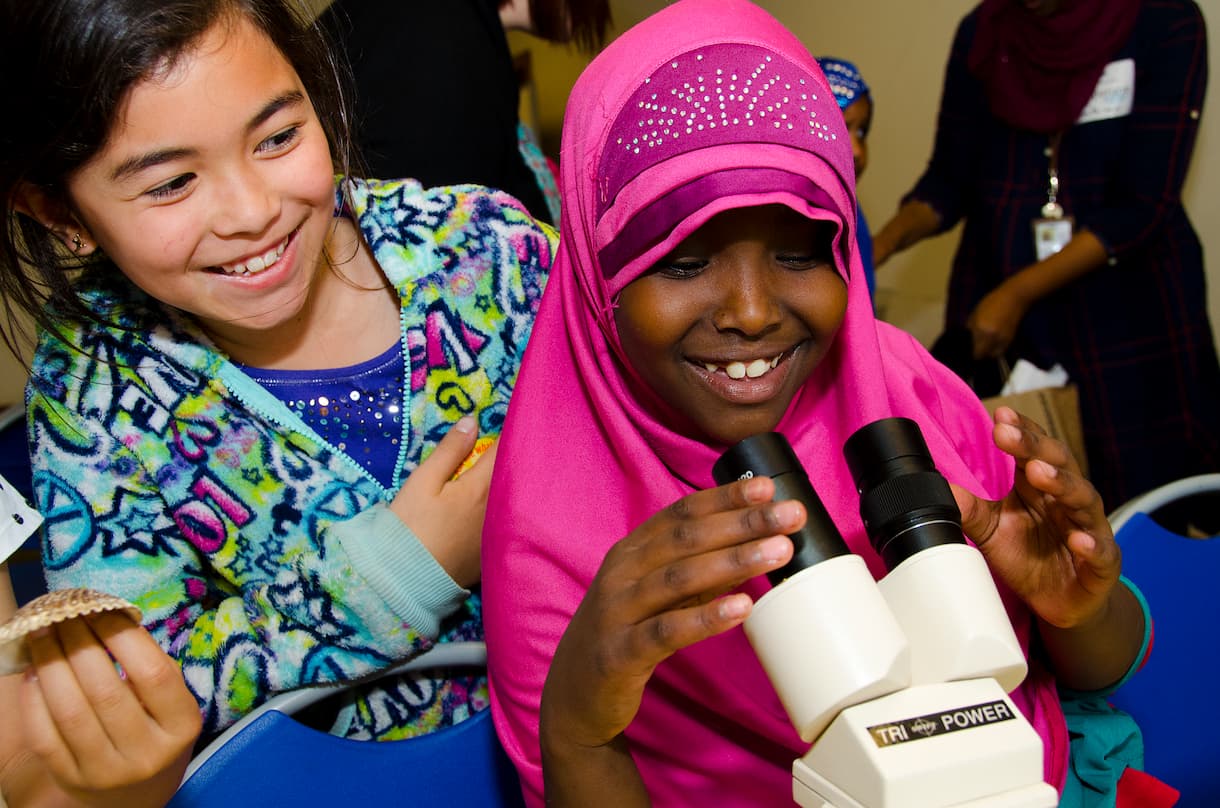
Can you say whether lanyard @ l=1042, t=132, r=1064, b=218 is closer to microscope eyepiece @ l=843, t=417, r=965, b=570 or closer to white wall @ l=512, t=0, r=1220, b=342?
white wall @ l=512, t=0, r=1220, b=342

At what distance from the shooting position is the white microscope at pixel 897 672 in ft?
1.95

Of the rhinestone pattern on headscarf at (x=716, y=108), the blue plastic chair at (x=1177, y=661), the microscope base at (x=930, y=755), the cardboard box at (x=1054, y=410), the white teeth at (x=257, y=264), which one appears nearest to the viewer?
the microscope base at (x=930, y=755)

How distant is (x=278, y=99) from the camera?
3.09 feet

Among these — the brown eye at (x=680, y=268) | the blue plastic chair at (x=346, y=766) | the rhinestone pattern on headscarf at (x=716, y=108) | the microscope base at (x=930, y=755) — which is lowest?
the blue plastic chair at (x=346, y=766)

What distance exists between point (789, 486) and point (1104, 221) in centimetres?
181

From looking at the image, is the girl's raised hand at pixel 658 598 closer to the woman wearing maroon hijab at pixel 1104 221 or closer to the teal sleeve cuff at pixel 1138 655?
the teal sleeve cuff at pixel 1138 655

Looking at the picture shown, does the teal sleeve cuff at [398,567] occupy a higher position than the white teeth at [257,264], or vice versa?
the white teeth at [257,264]

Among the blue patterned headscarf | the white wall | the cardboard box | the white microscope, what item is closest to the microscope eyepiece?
the white microscope

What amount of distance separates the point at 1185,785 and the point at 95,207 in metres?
1.42

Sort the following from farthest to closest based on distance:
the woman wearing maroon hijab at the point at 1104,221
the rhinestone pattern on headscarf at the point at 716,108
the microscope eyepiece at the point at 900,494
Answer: the woman wearing maroon hijab at the point at 1104,221 → the rhinestone pattern on headscarf at the point at 716,108 → the microscope eyepiece at the point at 900,494

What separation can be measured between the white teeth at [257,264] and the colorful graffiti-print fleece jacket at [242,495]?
140 millimetres

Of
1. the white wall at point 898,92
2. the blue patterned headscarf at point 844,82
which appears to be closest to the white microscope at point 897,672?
the blue patterned headscarf at point 844,82

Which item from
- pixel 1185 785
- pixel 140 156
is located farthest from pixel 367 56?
pixel 1185 785

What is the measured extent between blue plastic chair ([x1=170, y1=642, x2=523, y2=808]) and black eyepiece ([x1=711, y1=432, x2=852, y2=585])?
1.84ft
